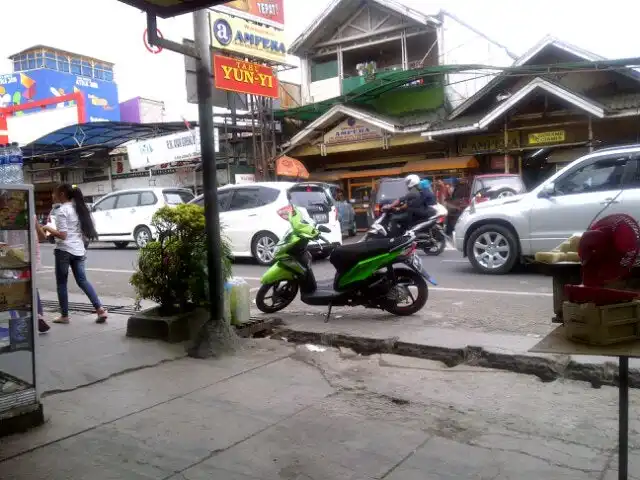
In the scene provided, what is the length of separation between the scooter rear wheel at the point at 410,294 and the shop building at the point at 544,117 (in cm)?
1224

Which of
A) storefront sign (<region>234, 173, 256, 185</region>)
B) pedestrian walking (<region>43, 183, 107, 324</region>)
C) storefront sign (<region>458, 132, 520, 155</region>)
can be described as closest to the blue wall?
storefront sign (<region>234, 173, 256, 185</region>)

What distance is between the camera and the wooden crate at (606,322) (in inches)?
78.6

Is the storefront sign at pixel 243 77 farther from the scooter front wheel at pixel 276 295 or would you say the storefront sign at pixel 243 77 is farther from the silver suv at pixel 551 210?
the scooter front wheel at pixel 276 295

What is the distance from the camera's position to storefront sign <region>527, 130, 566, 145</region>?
58.1 feet

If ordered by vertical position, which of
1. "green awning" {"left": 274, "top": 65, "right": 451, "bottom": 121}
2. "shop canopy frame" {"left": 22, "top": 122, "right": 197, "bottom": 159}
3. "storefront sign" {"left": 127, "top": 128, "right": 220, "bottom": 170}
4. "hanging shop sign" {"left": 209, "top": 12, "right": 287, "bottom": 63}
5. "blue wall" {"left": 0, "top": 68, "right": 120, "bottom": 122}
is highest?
"blue wall" {"left": 0, "top": 68, "right": 120, "bottom": 122}

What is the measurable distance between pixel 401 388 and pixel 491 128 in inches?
632

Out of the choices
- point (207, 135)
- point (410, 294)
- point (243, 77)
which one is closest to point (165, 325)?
point (207, 135)

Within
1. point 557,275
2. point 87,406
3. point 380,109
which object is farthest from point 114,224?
point 557,275

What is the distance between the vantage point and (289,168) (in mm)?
20281

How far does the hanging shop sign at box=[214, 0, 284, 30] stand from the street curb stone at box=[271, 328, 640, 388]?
654 inches

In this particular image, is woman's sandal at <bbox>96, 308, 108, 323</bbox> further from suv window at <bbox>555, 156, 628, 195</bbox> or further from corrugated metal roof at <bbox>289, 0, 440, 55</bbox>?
corrugated metal roof at <bbox>289, 0, 440, 55</bbox>

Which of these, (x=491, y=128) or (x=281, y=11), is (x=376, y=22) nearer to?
(x=281, y=11)

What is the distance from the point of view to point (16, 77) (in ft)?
169

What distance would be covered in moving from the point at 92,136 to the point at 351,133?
10.8 metres
